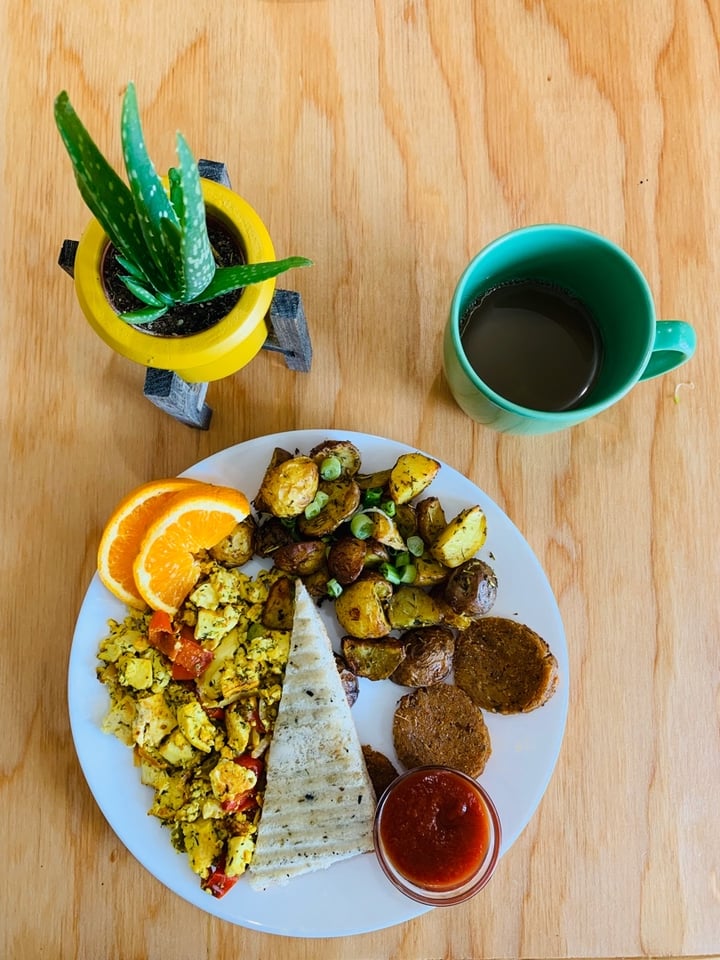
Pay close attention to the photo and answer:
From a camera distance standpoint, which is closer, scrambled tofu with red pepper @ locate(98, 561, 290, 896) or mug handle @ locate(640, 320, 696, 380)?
mug handle @ locate(640, 320, 696, 380)

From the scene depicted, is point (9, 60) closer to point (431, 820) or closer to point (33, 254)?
point (33, 254)

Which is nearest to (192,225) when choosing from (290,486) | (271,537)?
(290,486)

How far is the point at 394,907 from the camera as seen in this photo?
3.81 feet

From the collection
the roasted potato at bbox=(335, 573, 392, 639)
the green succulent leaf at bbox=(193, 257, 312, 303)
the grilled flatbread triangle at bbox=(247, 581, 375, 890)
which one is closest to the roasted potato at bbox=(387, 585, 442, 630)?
the roasted potato at bbox=(335, 573, 392, 639)

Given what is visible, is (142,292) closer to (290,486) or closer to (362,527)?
(290,486)

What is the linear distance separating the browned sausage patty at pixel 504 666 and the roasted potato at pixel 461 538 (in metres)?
0.13

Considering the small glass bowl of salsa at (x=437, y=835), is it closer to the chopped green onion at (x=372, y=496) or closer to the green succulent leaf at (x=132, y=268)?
the chopped green onion at (x=372, y=496)

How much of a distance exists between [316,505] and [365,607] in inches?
7.1

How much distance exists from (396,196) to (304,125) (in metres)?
0.22

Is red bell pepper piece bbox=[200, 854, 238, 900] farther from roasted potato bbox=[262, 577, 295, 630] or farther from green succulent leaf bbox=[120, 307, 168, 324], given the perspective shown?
green succulent leaf bbox=[120, 307, 168, 324]

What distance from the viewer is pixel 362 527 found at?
1205 millimetres

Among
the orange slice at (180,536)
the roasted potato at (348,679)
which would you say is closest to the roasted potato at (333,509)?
the orange slice at (180,536)

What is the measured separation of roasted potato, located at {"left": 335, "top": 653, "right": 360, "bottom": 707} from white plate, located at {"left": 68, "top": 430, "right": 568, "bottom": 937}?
24mm

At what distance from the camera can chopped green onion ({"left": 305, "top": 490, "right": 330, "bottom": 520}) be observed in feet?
3.97
